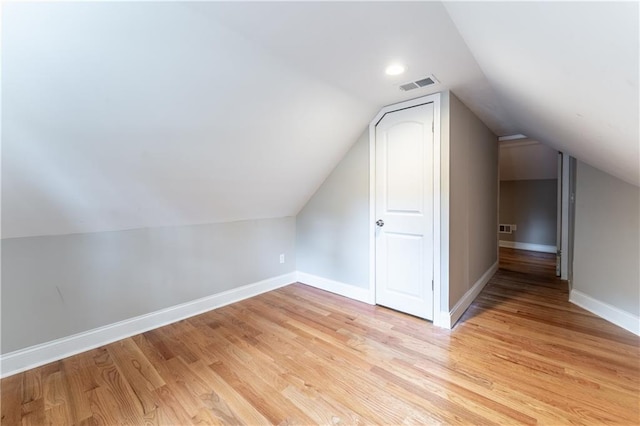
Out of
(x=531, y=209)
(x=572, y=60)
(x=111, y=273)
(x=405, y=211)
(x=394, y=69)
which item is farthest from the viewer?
(x=531, y=209)

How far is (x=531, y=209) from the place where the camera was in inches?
217

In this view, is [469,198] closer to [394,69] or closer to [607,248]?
[607,248]

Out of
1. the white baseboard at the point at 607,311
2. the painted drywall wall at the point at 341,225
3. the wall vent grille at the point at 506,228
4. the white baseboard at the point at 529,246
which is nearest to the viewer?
the white baseboard at the point at 607,311

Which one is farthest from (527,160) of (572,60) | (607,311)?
(572,60)

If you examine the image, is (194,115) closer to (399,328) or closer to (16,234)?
(16,234)

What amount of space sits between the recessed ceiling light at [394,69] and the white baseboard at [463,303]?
2.01 meters

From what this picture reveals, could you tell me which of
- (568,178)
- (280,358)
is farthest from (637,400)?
(568,178)

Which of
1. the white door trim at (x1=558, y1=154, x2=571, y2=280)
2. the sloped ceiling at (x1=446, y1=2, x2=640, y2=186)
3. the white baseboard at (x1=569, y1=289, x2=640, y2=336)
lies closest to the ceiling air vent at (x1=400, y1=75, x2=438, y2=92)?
the sloped ceiling at (x1=446, y1=2, x2=640, y2=186)

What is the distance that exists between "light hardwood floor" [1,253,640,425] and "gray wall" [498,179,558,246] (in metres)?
3.28

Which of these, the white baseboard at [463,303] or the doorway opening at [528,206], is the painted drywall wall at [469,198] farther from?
the doorway opening at [528,206]

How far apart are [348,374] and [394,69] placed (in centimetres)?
211

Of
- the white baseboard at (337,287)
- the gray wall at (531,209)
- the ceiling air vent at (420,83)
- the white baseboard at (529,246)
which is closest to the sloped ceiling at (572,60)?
the ceiling air vent at (420,83)

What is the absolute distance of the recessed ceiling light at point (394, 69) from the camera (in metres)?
1.90

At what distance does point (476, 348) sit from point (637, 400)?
0.80 meters
